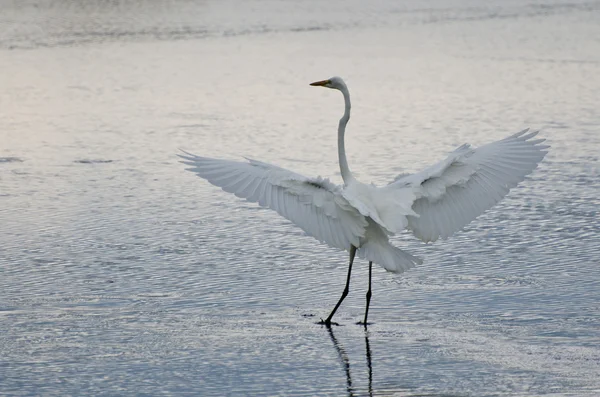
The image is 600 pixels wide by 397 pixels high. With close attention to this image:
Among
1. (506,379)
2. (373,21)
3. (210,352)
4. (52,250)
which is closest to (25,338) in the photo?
(210,352)

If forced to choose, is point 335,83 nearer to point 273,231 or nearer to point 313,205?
point 313,205

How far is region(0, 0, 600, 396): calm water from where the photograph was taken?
5902 millimetres

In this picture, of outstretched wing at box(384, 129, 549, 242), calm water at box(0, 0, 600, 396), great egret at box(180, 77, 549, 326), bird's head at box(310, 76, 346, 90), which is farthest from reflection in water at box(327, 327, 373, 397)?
bird's head at box(310, 76, 346, 90)

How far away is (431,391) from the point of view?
5.53 meters

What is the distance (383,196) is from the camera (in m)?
6.80

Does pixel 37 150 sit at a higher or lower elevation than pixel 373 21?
lower

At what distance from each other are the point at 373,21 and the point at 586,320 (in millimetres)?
14872

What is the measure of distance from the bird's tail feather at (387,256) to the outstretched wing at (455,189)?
1.19ft

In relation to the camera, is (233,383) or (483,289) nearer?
(233,383)

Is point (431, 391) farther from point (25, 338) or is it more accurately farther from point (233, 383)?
point (25, 338)

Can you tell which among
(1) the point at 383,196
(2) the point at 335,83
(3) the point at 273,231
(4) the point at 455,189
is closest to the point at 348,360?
(1) the point at 383,196

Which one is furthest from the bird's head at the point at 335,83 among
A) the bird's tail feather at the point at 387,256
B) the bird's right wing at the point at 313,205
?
the bird's tail feather at the point at 387,256

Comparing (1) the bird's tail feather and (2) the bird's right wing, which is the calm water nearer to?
(1) the bird's tail feather

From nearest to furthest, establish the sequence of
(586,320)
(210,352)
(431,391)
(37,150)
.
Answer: (431,391) < (210,352) < (586,320) < (37,150)
